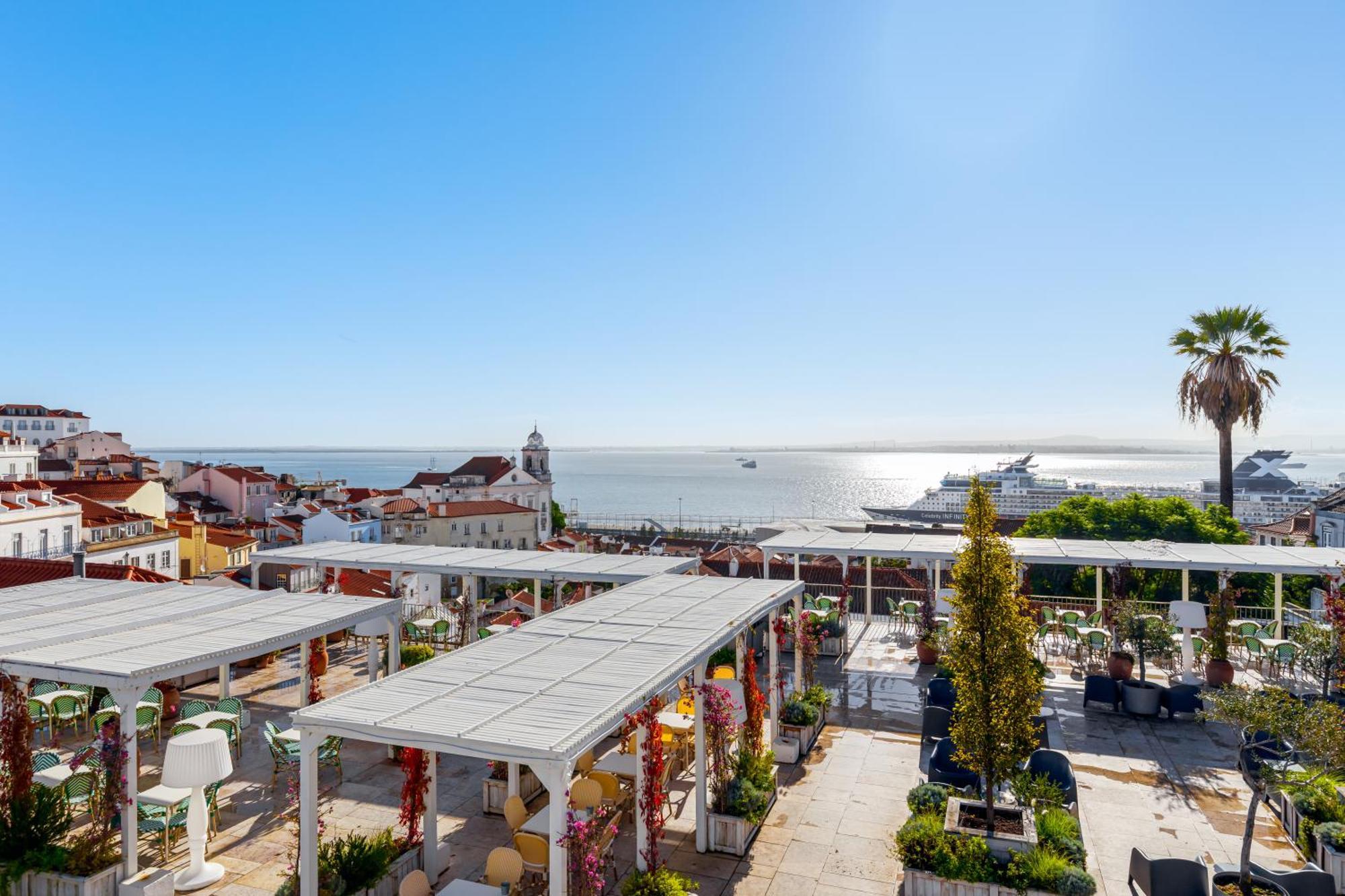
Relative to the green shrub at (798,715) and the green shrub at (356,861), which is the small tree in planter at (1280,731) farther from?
the green shrub at (356,861)

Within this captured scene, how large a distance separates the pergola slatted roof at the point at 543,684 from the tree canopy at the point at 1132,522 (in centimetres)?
2441

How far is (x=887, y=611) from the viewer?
2194 centimetres

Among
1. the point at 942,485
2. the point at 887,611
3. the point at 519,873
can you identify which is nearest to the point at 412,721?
the point at 519,873

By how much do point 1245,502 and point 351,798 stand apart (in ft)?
461

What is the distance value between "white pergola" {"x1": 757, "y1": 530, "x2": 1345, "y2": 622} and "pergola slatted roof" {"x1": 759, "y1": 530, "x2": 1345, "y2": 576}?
14mm

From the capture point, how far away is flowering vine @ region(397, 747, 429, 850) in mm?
6848

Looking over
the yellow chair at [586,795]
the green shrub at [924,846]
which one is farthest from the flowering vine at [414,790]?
the green shrub at [924,846]

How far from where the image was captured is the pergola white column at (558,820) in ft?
17.5

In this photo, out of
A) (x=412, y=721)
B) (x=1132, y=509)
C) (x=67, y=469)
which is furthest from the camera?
(x=67, y=469)

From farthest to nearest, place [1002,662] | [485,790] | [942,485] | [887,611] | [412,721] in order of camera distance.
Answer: [942,485], [887,611], [485,790], [1002,662], [412,721]

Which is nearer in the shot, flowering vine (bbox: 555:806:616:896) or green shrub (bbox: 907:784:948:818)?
flowering vine (bbox: 555:806:616:896)

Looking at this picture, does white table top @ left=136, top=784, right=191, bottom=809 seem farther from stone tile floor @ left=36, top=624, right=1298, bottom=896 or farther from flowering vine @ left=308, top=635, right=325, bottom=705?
flowering vine @ left=308, top=635, right=325, bottom=705

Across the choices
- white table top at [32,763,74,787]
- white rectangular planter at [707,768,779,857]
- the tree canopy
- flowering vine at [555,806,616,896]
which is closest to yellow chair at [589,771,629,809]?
white rectangular planter at [707,768,779,857]

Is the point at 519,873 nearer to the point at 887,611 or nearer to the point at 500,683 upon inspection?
the point at 500,683
